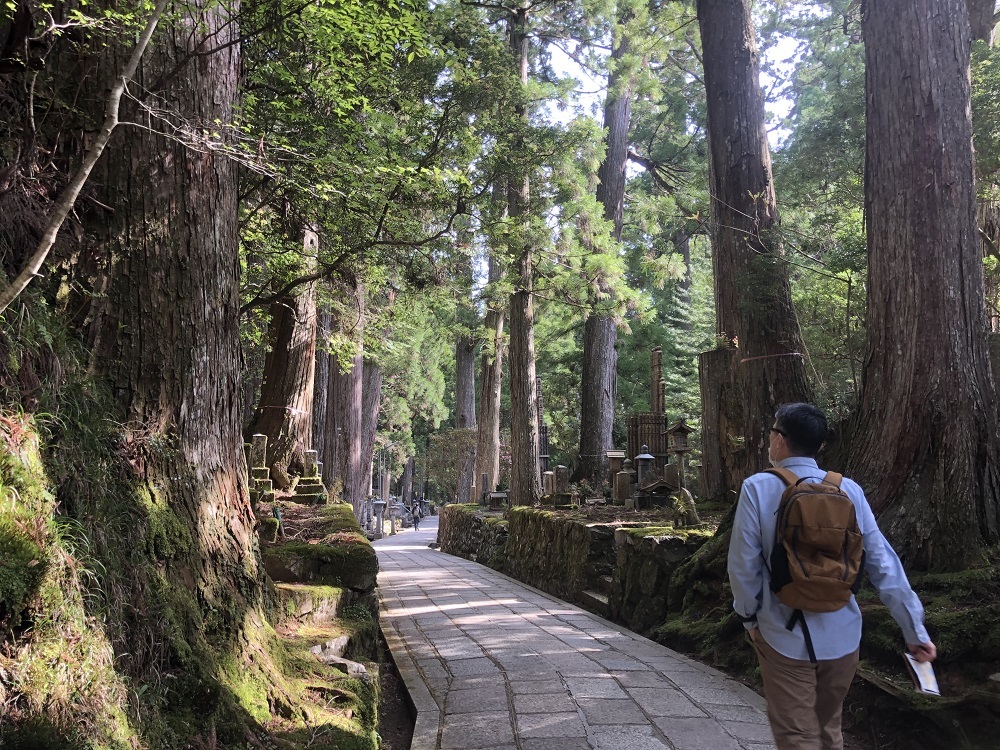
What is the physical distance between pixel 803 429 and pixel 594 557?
6619 mm

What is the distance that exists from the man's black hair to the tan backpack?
0.75 feet

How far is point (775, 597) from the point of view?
272 centimetres

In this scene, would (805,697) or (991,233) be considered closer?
(805,697)

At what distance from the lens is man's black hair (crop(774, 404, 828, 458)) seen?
2857 mm

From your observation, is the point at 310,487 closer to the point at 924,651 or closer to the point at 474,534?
the point at 474,534

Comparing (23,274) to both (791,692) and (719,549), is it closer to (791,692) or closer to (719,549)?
(791,692)

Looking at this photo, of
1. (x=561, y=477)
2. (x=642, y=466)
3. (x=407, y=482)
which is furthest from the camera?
(x=407, y=482)

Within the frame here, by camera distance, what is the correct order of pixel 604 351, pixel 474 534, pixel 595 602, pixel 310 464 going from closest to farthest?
pixel 595 602 < pixel 310 464 < pixel 474 534 < pixel 604 351

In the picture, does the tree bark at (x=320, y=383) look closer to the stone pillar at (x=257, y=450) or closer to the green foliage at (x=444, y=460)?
the stone pillar at (x=257, y=450)

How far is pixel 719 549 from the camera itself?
6355 mm

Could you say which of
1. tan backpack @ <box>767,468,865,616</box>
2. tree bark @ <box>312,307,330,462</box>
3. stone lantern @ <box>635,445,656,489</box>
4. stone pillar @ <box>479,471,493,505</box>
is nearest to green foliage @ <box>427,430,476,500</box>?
stone pillar @ <box>479,471,493,505</box>

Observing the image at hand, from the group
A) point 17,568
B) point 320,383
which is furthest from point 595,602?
point 320,383

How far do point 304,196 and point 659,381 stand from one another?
33.3ft

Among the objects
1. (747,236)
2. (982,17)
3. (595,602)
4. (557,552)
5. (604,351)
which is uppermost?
(982,17)
